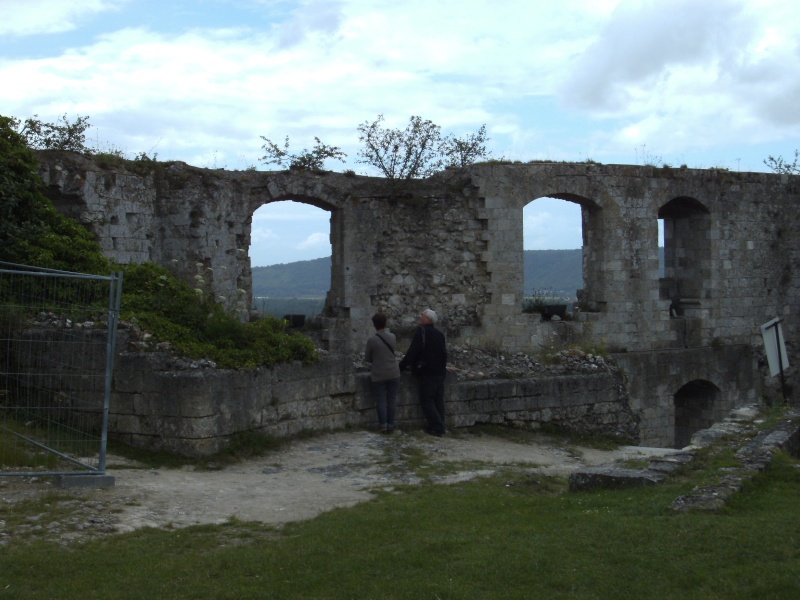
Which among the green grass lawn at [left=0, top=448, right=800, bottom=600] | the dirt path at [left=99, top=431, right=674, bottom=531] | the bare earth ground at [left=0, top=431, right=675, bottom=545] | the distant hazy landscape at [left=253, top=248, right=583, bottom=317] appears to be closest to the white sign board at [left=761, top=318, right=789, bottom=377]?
the dirt path at [left=99, top=431, right=674, bottom=531]

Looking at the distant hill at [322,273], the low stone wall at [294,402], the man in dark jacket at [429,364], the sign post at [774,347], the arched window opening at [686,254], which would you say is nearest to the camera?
the low stone wall at [294,402]

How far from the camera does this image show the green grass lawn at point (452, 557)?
5.63 metres

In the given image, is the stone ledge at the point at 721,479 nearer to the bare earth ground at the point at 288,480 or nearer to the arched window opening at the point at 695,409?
the bare earth ground at the point at 288,480

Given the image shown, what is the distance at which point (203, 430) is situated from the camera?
31.6 ft

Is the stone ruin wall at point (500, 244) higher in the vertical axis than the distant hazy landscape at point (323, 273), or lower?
lower

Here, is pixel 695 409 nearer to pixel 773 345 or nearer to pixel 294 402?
pixel 773 345

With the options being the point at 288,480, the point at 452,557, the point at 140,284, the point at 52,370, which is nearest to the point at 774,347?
the point at 288,480

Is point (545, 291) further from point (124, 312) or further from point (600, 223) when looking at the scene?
point (124, 312)

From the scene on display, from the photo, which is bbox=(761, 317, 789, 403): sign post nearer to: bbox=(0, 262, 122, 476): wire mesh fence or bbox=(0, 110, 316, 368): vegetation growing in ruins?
bbox=(0, 110, 316, 368): vegetation growing in ruins

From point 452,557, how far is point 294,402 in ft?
16.9

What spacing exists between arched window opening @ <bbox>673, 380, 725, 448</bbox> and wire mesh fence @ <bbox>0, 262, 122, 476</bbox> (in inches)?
554

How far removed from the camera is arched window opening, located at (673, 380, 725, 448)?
20.9 metres

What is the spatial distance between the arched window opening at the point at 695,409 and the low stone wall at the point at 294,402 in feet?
22.9

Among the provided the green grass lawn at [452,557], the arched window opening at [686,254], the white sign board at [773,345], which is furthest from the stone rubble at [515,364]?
the arched window opening at [686,254]
